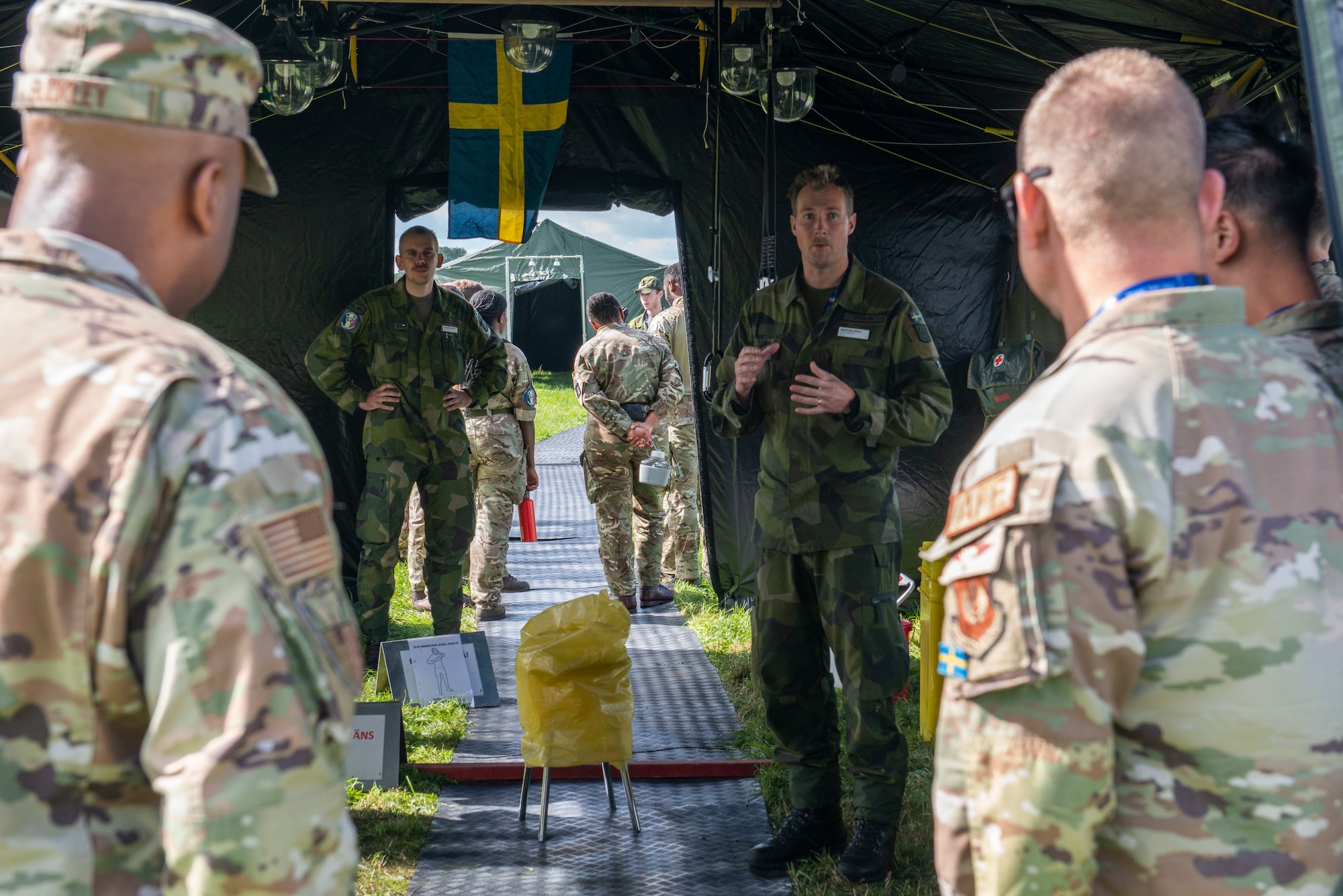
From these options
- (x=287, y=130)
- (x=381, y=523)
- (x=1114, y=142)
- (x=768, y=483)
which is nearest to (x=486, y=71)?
(x=287, y=130)

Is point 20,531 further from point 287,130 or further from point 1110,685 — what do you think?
point 287,130

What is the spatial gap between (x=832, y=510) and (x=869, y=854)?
99cm

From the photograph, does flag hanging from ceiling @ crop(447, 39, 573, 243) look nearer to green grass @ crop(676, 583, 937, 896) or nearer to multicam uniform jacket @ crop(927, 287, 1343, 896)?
green grass @ crop(676, 583, 937, 896)

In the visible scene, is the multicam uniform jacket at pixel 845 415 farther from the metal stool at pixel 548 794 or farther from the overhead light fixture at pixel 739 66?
the overhead light fixture at pixel 739 66

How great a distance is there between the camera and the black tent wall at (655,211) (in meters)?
5.88

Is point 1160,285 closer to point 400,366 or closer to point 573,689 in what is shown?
point 573,689

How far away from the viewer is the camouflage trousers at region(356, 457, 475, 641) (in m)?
5.26

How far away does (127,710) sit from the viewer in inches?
39.0

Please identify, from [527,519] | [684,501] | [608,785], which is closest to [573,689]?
[608,785]

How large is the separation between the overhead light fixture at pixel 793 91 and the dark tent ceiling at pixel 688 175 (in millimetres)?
352

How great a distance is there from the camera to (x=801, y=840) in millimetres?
3268

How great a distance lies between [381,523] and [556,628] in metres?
2.12

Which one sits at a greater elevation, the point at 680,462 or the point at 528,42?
the point at 528,42

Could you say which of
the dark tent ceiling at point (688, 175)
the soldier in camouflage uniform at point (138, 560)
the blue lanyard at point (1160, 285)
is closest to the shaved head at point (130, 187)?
the soldier in camouflage uniform at point (138, 560)
